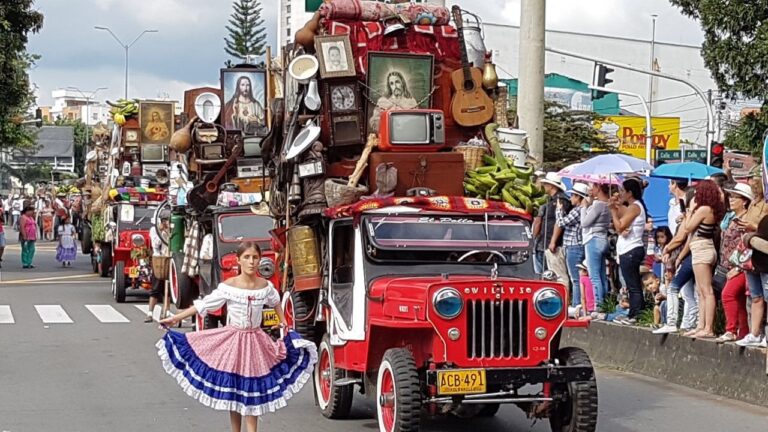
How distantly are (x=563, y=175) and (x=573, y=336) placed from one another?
15.6 feet

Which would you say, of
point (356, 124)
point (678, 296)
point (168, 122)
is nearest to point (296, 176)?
point (356, 124)

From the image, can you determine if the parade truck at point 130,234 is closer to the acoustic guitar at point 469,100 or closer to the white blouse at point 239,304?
the acoustic guitar at point 469,100

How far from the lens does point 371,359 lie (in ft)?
33.2

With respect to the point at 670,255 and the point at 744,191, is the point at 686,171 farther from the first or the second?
the point at 744,191

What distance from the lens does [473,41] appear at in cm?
1326

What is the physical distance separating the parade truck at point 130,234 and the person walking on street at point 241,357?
13322mm

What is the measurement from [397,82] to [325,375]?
3.21m

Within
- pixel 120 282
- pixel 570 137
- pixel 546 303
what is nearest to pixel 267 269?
pixel 546 303

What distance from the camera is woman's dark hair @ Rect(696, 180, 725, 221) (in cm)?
1298

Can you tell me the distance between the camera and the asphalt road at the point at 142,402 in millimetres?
10789

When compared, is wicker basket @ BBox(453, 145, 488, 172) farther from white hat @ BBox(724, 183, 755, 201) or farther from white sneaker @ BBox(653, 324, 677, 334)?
white sneaker @ BBox(653, 324, 677, 334)

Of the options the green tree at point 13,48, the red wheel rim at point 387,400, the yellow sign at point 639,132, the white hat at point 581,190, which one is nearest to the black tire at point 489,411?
the red wheel rim at point 387,400

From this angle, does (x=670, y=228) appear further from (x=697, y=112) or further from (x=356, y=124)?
(x=697, y=112)

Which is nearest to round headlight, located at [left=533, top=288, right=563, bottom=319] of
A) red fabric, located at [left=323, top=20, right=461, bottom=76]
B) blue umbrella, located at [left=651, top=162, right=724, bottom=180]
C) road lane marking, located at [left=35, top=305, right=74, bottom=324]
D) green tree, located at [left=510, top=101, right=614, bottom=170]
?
red fabric, located at [left=323, top=20, right=461, bottom=76]
